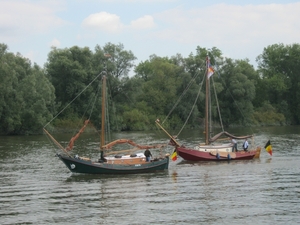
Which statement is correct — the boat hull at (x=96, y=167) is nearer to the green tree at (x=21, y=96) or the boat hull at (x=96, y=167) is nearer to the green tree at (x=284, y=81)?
the green tree at (x=21, y=96)

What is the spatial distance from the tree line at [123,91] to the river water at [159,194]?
1638 inches

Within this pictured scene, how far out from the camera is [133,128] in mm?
109312

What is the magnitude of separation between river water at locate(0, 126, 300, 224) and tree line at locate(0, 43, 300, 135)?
136 feet

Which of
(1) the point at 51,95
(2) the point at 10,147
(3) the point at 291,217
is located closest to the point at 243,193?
(3) the point at 291,217

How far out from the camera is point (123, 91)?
113 m

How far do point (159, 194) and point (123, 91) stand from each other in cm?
8029

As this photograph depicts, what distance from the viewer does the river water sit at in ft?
89.4

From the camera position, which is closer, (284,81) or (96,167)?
(96,167)

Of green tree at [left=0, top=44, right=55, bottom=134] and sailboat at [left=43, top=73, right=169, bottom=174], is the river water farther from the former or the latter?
green tree at [left=0, top=44, right=55, bottom=134]

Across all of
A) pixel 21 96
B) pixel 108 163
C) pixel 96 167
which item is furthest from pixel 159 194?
pixel 21 96

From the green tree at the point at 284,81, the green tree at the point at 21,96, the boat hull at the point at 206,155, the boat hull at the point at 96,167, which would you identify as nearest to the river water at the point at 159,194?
the boat hull at the point at 96,167

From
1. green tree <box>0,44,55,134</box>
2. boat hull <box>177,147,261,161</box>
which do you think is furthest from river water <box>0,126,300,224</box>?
green tree <box>0,44,55,134</box>

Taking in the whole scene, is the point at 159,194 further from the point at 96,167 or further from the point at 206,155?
the point at 206,155

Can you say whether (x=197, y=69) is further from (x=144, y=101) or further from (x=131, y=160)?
(x=131, y=160)
